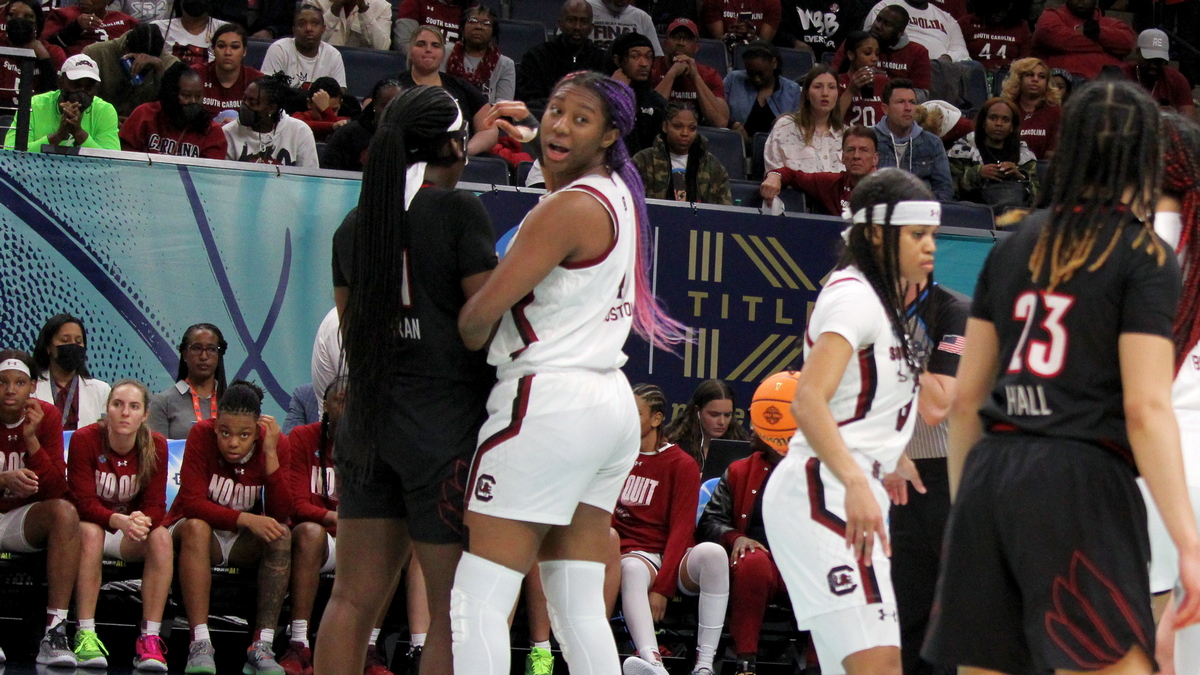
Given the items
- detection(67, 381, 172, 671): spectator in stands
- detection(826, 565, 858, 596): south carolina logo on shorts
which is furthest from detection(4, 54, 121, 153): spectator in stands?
detection(826, 565, 858, 596): south carolina logo on shorts

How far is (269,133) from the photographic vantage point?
28.9ft

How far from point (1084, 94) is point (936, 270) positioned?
5.89 metres

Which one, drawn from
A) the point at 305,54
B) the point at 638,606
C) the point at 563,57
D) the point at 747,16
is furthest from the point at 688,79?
the point at 638,606

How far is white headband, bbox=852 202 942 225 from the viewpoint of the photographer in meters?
3.59

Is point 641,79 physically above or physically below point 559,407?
above

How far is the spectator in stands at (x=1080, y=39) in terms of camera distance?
1242 centimetres

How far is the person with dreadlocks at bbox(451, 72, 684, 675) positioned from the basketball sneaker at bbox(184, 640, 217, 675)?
300cm

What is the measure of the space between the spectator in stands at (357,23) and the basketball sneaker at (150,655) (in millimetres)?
5808

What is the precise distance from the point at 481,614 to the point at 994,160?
7.74 meters

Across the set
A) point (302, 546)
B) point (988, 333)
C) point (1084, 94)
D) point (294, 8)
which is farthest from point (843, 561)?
point (294, 8)

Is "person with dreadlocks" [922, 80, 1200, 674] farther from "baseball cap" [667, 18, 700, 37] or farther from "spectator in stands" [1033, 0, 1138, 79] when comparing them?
"spectator in stands" [1033, 0, 1138, 79]

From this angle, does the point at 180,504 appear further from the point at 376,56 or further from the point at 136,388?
the point at 376,56

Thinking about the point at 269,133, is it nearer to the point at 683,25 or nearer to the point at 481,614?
the point at 683,25

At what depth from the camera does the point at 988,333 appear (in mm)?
2850
